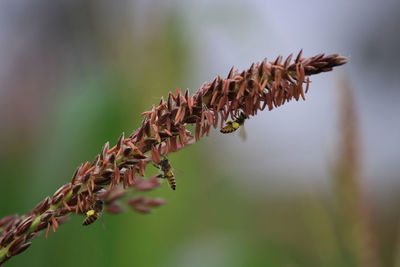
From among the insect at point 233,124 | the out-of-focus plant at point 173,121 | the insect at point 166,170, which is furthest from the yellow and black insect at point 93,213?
the insect at point 233,124

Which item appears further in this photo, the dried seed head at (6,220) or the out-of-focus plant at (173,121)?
the dried seed head at (6,220)

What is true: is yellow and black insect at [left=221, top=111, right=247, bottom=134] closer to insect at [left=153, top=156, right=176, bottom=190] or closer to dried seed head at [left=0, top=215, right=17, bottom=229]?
insect at [left=153, top=156, right=176, bottom=190]

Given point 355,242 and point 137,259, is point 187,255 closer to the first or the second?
point 137,259

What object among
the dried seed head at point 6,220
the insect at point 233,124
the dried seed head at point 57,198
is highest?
the insect at point 233,124

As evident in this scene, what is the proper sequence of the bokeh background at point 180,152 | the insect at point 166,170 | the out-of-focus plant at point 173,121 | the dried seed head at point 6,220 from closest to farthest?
the out-of-focus plant at point 173,121 → the dried seed head at point 6,220 → the insect at point 166,170 → the bokeh background at point 180,152

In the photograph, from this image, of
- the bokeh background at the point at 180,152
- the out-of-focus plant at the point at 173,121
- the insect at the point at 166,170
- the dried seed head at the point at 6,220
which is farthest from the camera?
the bokeh background at the point at 180,152

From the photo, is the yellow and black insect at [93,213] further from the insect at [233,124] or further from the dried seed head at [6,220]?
the insect at [233,124]

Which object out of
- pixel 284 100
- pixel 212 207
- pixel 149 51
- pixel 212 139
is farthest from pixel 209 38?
pixel 284 100

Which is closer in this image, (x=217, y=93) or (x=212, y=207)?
(x=217, y=93)

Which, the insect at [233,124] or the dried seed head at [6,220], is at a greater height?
the insect at [233,124]

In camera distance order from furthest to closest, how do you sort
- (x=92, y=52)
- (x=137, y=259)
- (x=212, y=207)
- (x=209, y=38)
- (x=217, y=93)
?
(x=92, y=52), (x=212, y=207), (x=209, y=38), (x=137, y=259), (x=217, y=93)
